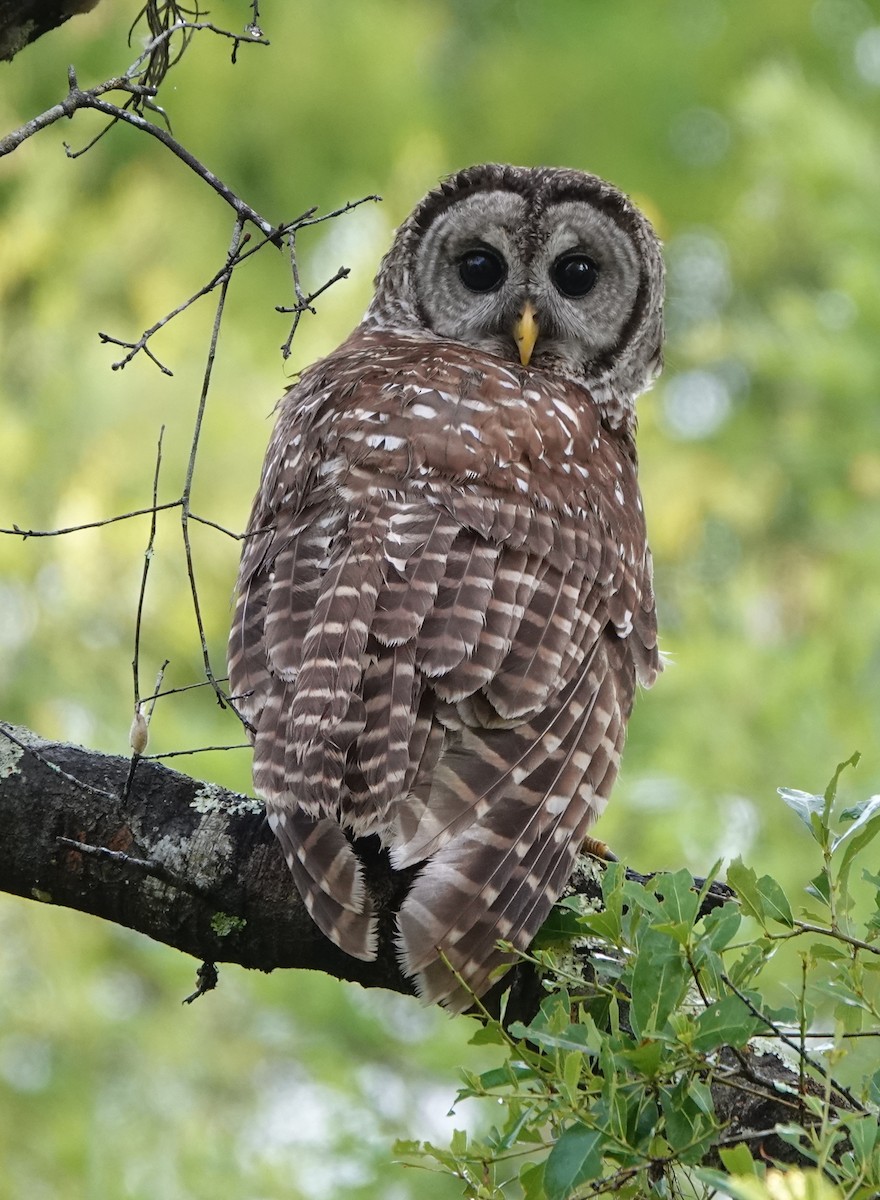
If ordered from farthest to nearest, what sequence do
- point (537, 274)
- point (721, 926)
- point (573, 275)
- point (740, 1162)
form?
point (573, 275), point (537, 274), point (721, 926), point (740, 1162)

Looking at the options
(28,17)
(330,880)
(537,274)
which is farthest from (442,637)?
(537,274)

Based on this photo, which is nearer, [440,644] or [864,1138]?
[864,1138]

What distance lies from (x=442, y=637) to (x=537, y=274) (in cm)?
163

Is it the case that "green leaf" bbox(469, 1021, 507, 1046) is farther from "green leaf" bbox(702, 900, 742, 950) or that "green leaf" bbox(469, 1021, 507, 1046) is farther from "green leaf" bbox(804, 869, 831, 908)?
"green leaf" bbox(804, 869, 831, 908)

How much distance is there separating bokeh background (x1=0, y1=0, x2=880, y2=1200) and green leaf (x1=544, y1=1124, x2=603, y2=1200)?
147 inches

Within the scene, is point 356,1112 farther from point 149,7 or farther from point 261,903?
point 149,7

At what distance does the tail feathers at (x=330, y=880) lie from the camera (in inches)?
91.7

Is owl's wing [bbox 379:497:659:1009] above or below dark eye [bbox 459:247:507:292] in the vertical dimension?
below

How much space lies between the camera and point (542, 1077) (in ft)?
5.94

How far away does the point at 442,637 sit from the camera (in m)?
2.63

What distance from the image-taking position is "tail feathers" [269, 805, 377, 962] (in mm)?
2328

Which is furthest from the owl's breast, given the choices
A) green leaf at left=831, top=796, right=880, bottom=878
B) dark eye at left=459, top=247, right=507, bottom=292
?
green leaf at left=831, top=796, right=880, bottom=878

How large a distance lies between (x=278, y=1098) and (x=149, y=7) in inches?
236

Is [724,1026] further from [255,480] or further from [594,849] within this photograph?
[255,480]
